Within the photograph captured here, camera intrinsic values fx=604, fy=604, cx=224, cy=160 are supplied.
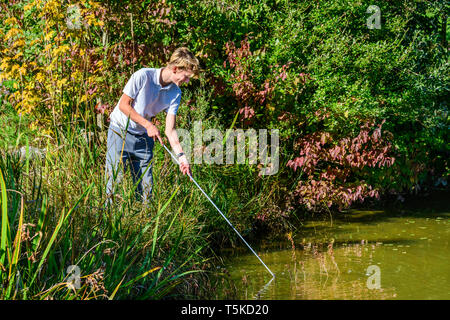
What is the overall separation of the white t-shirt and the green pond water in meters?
1.56

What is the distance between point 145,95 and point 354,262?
243cm

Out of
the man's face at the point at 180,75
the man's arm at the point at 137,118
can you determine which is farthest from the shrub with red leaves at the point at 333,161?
the man's arm at the point at 137,118

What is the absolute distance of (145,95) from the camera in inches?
201

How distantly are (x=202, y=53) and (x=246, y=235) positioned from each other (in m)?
2.28

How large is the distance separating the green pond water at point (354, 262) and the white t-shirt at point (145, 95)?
5.12 feet

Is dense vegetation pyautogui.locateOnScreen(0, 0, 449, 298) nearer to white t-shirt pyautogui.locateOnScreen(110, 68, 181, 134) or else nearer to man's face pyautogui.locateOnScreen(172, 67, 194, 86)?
→ white t-shirt pyautogui.locateOnScreen(110, 68, 181, 134)

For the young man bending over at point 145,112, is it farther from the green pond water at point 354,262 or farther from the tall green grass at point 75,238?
the green pond water at point 354,262

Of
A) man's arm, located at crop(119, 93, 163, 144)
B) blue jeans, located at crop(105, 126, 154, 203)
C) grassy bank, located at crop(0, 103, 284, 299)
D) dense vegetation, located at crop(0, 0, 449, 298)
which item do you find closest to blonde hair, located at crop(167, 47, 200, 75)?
man's arm, located at crop(119, 93, 163, 144)

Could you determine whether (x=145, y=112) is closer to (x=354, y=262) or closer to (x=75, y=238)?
(x=75, y=238)

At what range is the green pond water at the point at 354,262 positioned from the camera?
15.5ft

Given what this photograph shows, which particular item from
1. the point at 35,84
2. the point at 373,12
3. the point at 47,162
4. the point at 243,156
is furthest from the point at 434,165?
the point at 47,162

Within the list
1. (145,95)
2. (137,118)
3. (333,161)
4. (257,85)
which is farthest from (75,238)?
(333,161)

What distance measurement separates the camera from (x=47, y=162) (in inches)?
184
